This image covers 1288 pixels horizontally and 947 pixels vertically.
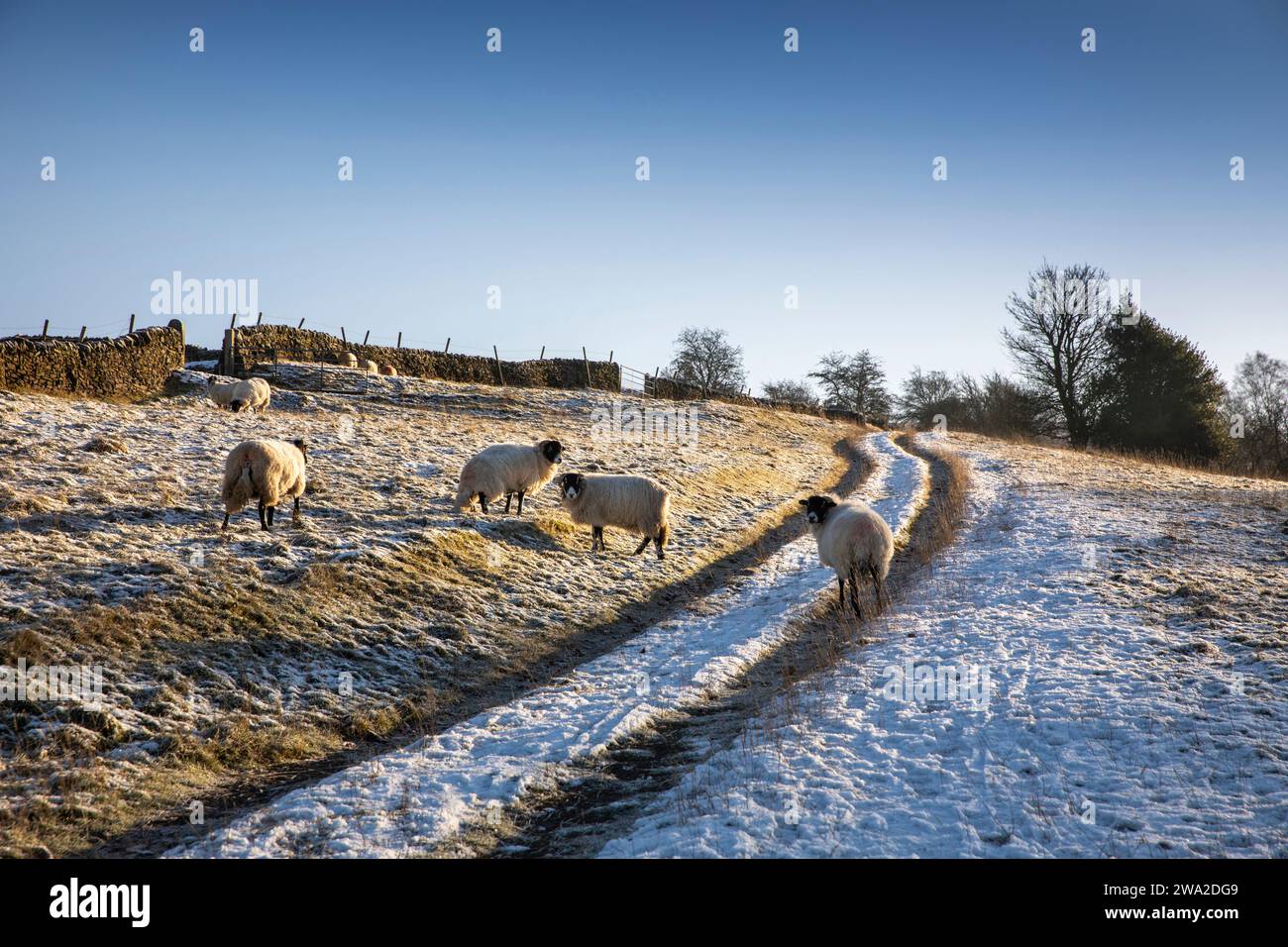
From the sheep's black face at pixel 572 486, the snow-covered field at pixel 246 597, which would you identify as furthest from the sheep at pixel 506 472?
the sheep's black face at pixel 572 486

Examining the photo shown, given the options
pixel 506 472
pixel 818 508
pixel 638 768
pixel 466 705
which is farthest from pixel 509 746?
pixel 506 472

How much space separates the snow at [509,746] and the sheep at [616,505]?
3218mm

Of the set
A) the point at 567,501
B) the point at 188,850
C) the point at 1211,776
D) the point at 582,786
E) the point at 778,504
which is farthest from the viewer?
the point at 778,504

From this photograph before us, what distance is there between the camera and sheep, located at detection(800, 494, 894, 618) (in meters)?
12.5

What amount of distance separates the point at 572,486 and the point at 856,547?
702 centimetres

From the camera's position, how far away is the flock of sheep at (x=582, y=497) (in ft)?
41.5

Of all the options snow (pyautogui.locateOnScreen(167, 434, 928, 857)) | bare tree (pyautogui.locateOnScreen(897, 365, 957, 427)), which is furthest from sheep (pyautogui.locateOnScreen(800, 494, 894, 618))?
bare tree (pyautogui.locateOnScreen(897, 365, 957, 427))

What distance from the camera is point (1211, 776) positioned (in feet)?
21.7

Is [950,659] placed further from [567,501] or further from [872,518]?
[567,501]

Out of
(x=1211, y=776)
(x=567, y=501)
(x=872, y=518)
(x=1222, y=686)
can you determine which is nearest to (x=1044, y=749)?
(x=1211, y=776)

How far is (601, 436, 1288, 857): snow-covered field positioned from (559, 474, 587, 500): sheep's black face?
7551 millimetres

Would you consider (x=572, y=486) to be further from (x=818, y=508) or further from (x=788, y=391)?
(x=788, y=391)

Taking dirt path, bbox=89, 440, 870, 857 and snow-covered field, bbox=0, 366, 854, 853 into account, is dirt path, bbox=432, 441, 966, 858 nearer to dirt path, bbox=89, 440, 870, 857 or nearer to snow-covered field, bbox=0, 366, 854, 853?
dirt path, bbox=89, 440, 870, 857

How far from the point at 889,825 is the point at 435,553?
384 inches
